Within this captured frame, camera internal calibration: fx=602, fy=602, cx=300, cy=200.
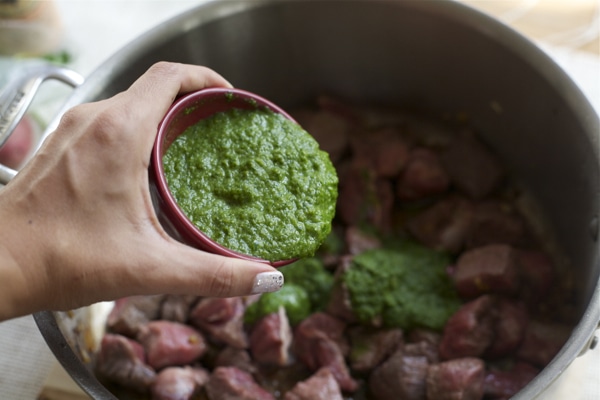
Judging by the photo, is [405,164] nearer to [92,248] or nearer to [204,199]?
[204,199]

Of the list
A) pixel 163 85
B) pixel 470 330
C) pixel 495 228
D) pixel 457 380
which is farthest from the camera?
pixel 495 228

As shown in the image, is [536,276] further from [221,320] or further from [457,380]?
[221,320]

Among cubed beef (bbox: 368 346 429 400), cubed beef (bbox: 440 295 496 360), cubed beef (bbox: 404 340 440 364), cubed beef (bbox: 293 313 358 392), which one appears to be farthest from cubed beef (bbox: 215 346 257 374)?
cubed beef (bbox: 440 295 496 360)

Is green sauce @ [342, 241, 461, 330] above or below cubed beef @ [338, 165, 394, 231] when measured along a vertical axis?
below

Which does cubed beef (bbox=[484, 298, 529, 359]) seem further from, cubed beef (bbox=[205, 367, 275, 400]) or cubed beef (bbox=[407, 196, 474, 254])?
cubed beef (bbox=[205, 367, 275, 400])

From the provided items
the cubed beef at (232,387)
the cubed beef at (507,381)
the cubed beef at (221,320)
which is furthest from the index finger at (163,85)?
the cubed beef at (507,381)

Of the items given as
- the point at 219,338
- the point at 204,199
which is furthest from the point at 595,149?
the point at 219,338

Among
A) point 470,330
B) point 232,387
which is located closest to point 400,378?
point 470,330
